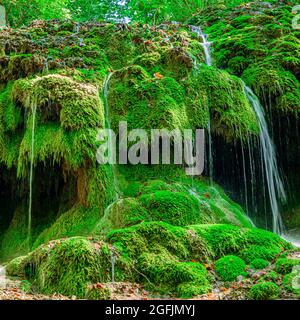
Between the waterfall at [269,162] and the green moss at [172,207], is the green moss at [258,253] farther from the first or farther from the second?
the waterfall at [269,162]

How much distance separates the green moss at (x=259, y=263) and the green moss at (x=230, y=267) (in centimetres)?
13

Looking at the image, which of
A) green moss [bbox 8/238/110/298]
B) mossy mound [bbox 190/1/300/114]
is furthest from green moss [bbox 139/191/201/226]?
mossy mound [bbox 190/1/300/114]

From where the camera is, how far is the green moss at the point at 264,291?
4801 millimetres

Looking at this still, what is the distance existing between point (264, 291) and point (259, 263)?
90 cm

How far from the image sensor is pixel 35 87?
26.4ft

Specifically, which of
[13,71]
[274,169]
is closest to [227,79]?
[274,169]

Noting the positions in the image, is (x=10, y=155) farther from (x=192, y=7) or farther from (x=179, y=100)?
(x=192, y=7)

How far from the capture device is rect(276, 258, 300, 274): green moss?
5391mm

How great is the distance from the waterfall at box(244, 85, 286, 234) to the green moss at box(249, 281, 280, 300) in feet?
14.4

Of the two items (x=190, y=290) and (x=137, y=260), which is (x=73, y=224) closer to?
(x=137, y=260)

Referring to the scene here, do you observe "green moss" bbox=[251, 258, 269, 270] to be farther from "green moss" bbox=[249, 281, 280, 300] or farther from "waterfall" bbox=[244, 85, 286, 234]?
"waterfall" bbox=[244, 85, 286, 234]

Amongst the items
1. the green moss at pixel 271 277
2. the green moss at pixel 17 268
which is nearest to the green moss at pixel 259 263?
the green moss at pixel 271 277
